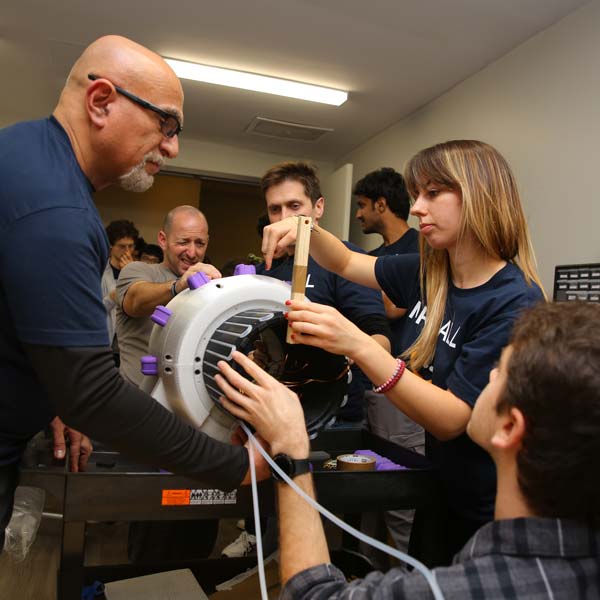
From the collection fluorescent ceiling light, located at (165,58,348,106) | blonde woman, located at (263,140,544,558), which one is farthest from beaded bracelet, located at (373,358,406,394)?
fluorescent ceiling light, located at (165,58,348,106)

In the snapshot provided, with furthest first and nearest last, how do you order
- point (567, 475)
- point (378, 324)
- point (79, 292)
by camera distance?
point (378, 324)
point (79, 292)
point (567, 475)

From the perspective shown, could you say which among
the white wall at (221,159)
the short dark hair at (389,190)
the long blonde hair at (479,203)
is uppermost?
the white wall at (221,159)

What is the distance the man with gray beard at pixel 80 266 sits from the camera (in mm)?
739

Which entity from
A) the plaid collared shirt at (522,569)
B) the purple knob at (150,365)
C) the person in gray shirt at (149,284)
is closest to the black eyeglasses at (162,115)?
the purple knob at (150,365)

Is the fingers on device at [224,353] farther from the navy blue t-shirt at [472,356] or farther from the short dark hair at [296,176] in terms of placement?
the short dark hair at [296,176]

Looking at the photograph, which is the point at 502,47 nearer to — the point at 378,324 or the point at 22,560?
the point at 378,324

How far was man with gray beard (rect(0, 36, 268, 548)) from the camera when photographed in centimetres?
74

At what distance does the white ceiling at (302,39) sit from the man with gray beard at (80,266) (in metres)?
2.10

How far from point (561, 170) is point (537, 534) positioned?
97.4 inches

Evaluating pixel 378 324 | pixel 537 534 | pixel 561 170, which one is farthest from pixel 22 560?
pixel 561 170

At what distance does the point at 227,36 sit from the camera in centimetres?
308

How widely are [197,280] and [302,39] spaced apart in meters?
2.43

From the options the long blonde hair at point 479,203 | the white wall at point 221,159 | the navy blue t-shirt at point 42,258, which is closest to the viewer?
the navy blue t-shirt at point 42,258

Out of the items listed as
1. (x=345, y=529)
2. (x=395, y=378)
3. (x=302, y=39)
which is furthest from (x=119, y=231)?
(x=345, y=529)
